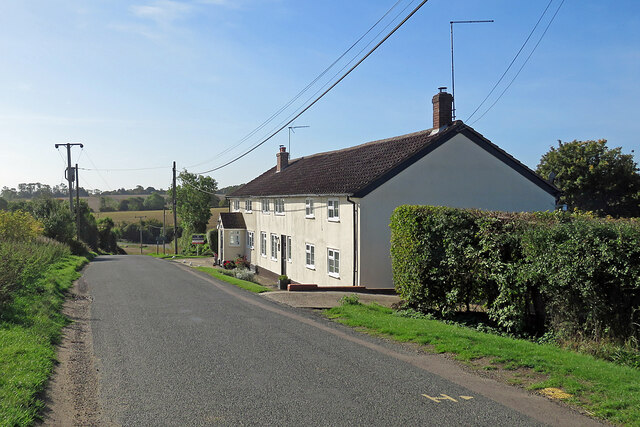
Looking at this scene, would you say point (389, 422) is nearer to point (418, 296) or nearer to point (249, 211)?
point (418, 296)

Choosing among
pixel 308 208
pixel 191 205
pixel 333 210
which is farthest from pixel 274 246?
pixel 191 205

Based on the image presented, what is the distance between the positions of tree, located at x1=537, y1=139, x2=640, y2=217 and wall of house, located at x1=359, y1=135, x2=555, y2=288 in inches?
629

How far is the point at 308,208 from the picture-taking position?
26.7 metres

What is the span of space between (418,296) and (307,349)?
5.34 meters

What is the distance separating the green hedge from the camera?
9383mm

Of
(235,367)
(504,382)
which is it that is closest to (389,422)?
(504,382)

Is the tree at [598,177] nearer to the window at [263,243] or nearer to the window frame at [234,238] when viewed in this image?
the window at [263,243]

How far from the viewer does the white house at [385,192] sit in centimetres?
2144

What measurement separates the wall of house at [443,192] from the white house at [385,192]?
1.6 inches

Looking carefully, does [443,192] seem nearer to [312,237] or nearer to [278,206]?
[312,237]

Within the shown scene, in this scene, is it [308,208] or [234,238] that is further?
[234,238]

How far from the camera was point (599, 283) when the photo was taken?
956cm

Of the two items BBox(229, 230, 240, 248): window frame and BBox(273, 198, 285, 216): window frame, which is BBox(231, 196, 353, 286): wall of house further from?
BBox(229, 230, 240, 248): window frame

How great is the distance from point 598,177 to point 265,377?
122 feet
